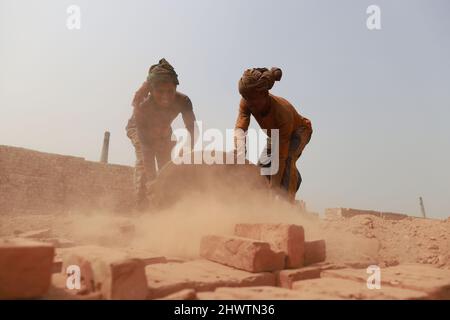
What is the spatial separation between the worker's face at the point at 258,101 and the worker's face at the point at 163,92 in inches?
57.7

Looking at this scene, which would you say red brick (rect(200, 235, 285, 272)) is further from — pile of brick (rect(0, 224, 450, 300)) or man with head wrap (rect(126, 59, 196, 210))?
man with head wrap (rect(126, 59, 196, 210))

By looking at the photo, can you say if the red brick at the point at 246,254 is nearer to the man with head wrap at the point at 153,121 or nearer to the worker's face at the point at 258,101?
the worker's face at the point at 258,101

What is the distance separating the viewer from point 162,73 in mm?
4918

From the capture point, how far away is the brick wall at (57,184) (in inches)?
471

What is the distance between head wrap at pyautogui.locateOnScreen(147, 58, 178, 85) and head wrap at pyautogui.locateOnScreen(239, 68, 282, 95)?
4.46 feet

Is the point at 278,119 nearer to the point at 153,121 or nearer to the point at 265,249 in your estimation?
the point at 153,121

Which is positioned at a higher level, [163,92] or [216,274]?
[163,92]

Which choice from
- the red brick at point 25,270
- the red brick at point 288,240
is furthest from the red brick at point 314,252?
the red brick at point 25,270

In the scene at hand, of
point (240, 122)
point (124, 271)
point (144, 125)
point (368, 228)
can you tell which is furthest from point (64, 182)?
point (124, 271)

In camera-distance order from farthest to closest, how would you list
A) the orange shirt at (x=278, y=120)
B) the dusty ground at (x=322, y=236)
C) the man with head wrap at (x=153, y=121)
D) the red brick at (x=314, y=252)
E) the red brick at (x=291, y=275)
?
the man with head wrap at (x=153, y=121), the orange shirt at (x=278, y=120), the dusty ground at (x=322, y=236), the red brick at (x=314, y=252), the red brick at (x=291, y=275)

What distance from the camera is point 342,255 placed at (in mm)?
3227

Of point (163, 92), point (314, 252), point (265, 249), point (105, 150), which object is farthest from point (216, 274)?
point (105, 150)

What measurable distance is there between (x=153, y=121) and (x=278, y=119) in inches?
86.0
